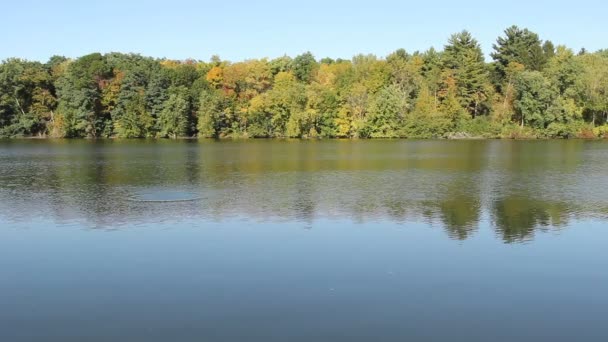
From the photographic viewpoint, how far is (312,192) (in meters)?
22.9

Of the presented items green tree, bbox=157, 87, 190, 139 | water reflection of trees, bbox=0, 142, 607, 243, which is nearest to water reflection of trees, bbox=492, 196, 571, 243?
water reflection of trees, bbox=0, 142, 607, 243

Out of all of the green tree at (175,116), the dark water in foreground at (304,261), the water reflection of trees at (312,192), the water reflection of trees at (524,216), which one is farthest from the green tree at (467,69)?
the water reflection of trees at (524,216)

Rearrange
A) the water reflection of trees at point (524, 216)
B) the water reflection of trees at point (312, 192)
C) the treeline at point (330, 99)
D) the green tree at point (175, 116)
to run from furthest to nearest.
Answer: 1. the green tree at point (175, 116)
2. the treeline at point (330, 99)
3. the water reflection of trees at point (312, 192)
4. the water reflection of trees at point (524, 216)

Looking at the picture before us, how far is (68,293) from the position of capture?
10344 millimetres

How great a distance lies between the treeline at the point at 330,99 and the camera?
243ft

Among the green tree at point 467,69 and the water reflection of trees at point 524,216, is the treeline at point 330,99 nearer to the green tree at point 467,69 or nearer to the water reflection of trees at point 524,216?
the green tree at point 467,69

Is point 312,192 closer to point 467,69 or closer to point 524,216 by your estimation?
point 524,216

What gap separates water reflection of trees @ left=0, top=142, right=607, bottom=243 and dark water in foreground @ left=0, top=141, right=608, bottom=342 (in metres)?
0.13

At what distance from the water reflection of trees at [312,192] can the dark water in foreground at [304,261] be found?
13cm

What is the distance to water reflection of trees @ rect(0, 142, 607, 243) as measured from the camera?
1759 cm

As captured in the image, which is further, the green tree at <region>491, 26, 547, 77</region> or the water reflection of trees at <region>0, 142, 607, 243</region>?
the green tree at <region>491, 26, 547, 77</region>

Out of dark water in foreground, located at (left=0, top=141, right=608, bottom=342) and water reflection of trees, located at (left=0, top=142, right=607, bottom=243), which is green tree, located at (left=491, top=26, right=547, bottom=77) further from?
dark water in foreground, located at (left=0, top=141, right=608, bottom=342)

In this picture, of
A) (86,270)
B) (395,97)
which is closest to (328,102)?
(395,97)

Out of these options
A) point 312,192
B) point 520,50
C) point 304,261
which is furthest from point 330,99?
point 304,261
